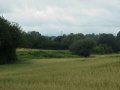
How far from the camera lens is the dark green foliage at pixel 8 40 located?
58.5 m

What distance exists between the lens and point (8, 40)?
59.3 m

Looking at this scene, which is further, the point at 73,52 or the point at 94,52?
the point at 94,52

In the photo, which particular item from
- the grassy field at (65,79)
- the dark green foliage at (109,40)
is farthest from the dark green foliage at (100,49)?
the grassy field at (65,79)

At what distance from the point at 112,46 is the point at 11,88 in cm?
10778

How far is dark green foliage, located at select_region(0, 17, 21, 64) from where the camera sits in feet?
192

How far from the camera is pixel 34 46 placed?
124 meters

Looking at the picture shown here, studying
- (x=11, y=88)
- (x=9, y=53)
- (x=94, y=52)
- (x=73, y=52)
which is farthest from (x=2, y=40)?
(x=94, y=52)

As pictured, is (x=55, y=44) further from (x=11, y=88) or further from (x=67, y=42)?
(x=11, y=88)

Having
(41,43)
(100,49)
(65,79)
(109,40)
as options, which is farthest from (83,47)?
(65,79)

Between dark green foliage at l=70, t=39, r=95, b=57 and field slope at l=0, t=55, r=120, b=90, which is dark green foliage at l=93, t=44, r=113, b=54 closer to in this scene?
dark green foliage at l=70, t=39, r=95, b=57

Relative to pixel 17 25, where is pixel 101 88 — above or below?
below

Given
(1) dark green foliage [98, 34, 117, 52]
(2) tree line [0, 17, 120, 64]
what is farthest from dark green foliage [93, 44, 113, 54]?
(1) dark green foliage [98, 34, 117, 52]

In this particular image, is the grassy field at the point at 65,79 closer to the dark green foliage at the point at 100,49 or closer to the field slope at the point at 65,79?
the field slope at the point at 65,79

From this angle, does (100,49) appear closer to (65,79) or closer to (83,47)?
(83,47)
